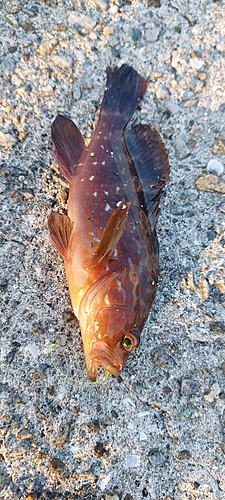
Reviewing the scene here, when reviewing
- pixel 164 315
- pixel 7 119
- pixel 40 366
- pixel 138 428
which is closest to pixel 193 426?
pixel 138 428

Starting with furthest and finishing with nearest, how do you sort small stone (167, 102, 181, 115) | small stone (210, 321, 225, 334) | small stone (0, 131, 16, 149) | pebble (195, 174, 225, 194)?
small stone (167, 102, 181, 115), pebble (195, 174, 225, 194), small stone (0, 131, 16, 149), small stone (210, 321, 225, 334)

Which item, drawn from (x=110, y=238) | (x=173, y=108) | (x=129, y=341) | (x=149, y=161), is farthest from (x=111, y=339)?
(x=173, y=108)

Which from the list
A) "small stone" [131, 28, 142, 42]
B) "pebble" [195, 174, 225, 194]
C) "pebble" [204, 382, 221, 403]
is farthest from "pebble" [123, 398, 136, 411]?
"small stone" [131, 28, 142, 42]

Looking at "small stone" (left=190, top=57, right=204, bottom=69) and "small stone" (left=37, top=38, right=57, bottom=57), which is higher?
"small stone" (left=37, top=38, right=57, bottom=57)

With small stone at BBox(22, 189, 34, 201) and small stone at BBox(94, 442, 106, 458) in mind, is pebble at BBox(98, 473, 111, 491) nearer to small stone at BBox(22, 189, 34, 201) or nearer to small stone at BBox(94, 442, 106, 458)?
small stone at BBox(94, 442, 106, 458)

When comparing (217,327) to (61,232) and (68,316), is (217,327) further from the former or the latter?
(61,232)
